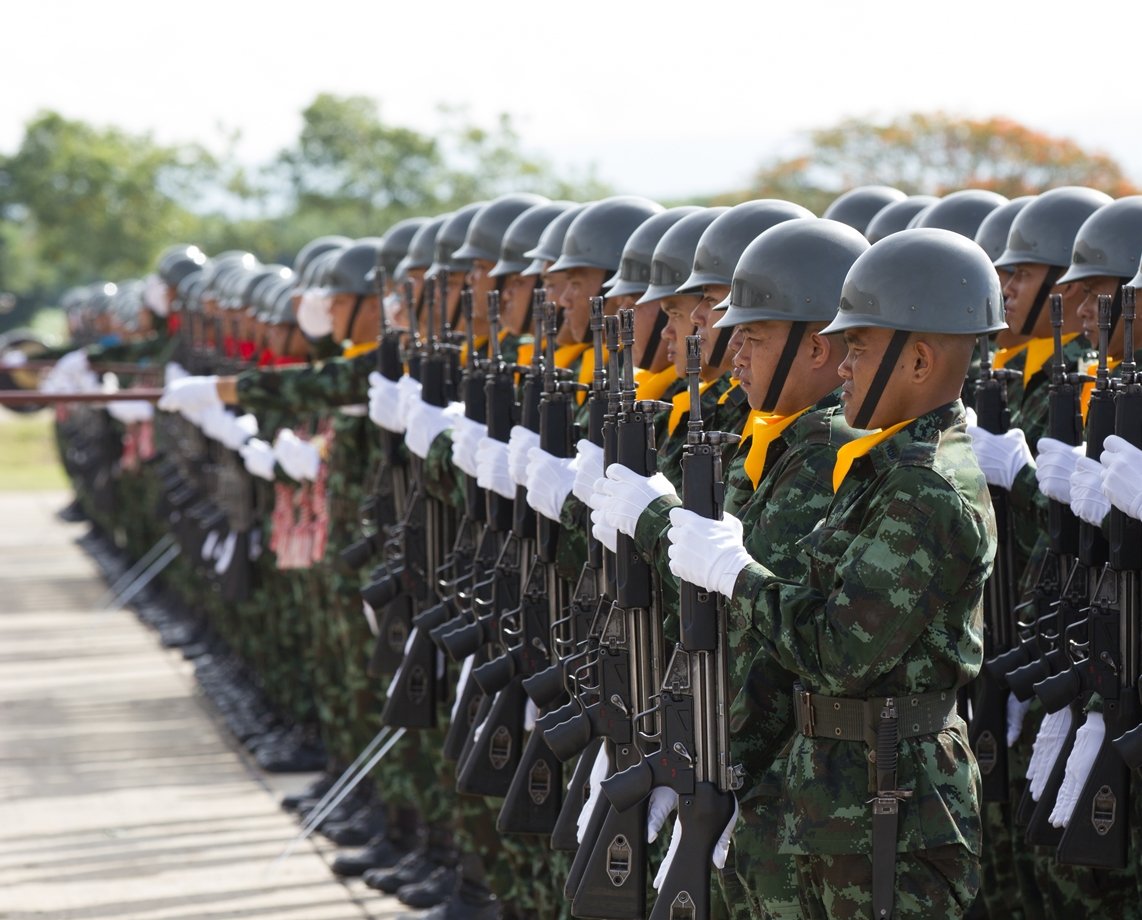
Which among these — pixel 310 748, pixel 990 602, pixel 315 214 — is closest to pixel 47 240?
pixel 315 214

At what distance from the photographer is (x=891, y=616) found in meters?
3.28

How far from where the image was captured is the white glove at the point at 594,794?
409cm

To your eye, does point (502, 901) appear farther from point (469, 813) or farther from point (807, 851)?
point (807, 851)

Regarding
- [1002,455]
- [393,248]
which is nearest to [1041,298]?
[1002,455]

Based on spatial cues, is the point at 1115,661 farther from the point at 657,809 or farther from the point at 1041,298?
the point at 1041,298

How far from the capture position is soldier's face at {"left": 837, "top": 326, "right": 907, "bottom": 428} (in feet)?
11.5

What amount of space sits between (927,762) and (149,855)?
4.70m

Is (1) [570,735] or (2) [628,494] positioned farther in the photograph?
(1) [570,735]

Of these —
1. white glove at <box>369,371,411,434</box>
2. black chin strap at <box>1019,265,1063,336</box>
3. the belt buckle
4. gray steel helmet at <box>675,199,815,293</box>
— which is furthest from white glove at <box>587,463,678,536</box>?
white glove at <box>369,371,411,434</box>

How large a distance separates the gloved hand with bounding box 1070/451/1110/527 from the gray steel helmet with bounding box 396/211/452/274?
11.9 ft

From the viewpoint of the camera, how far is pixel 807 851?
137 inches

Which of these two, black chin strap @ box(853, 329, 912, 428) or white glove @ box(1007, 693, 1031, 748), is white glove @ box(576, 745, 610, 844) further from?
white glove @ box(1007, 693, 1031, 748)

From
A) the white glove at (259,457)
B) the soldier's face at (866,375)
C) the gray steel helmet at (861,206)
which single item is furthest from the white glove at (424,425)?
the white glove at (259,457)

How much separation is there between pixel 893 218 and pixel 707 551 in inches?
126
